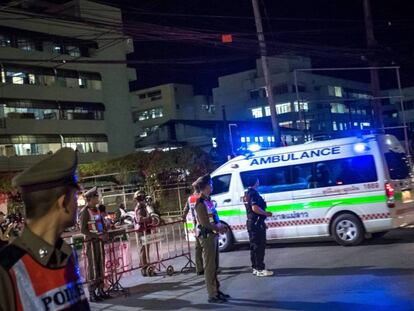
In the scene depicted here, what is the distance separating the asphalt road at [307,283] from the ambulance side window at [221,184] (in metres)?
2.01

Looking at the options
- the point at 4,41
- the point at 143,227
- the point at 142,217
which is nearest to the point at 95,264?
the point at 143,227

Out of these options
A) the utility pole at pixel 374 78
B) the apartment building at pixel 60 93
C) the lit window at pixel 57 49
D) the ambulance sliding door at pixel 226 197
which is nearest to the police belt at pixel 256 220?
the ambulance sliding door at pixel 226 197

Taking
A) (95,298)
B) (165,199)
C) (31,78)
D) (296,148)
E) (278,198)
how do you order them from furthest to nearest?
(31,78), (165,199), (278,198), (296,148), (95,298)

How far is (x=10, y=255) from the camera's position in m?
1.95

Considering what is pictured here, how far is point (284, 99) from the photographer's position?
69000 millimetres

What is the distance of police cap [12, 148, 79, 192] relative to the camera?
2072mm

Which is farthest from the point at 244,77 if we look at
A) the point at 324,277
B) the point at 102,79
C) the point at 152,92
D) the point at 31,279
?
the point at 31,279

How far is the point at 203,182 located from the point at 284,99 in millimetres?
61803

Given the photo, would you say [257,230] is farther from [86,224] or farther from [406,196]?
[406,196]

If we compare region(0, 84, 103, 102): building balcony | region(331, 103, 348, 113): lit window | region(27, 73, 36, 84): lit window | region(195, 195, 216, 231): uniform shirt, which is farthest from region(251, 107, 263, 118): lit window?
region(195, 195, 216, 231): uniform shirt

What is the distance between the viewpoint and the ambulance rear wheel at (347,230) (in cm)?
1198

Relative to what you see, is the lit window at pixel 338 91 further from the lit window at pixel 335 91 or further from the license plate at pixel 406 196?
the license plate at pixel 406 196

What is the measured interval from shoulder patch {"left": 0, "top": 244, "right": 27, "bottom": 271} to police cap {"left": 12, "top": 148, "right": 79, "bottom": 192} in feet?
0.75

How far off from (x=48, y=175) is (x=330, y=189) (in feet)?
35.8
